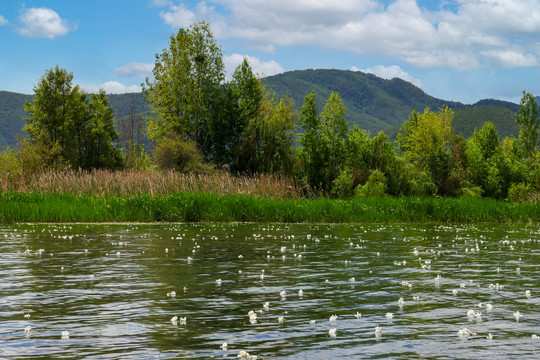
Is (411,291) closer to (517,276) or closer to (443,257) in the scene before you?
(517,276)

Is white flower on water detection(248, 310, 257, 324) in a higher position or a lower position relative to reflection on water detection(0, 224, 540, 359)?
higher

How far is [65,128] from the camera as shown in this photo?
6712cm

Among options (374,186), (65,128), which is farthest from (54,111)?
(374,186)

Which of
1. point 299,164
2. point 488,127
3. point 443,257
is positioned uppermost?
point 488,127

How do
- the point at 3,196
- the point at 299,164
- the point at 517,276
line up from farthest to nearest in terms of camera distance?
the point at 299,164 < the point at 3,196 < the point at 517,276

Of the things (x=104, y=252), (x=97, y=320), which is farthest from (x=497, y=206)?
(x=97, y=320)

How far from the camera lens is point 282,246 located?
22141 millimetres

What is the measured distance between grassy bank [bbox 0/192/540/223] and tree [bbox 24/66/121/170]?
3081 centimetres

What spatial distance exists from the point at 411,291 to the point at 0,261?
1187 centimetres

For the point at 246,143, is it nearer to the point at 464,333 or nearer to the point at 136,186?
the point at 136,186

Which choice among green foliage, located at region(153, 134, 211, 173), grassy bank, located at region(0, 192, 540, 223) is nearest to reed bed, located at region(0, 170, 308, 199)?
grassy bank, located at region(0, 192, 540, 223)

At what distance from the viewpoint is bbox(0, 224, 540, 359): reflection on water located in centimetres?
849

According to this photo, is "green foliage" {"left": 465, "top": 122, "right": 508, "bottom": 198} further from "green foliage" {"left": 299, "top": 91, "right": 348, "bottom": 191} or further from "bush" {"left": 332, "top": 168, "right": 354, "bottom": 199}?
"green foliage" {"left": 299, "top": 91, "right": 348, "bottom": 191}

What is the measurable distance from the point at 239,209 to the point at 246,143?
2797 centimetres
